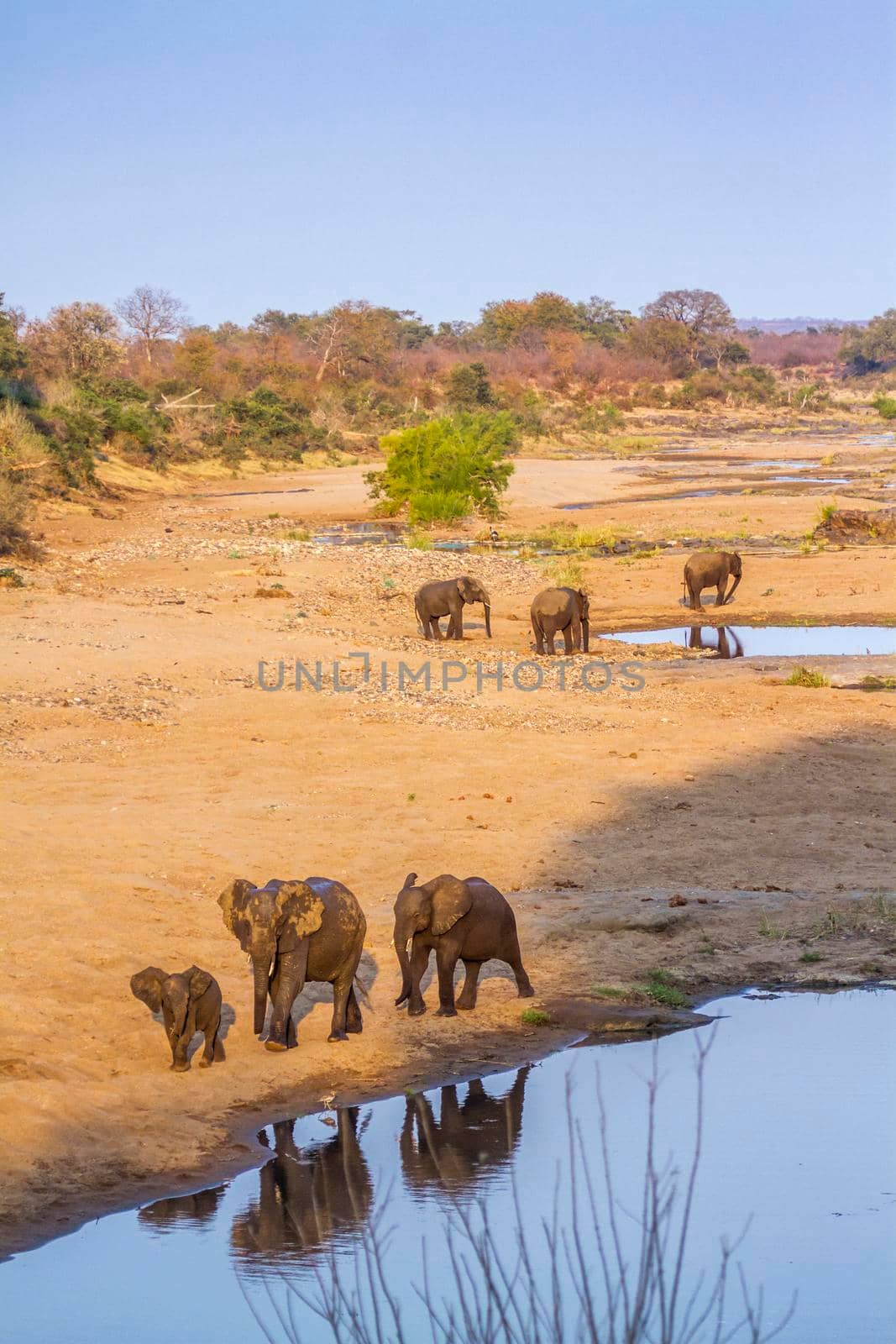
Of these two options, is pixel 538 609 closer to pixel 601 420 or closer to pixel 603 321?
pixel 601 420

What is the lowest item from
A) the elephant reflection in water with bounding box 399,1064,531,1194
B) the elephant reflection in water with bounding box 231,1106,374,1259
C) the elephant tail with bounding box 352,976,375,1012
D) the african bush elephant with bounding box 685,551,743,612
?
the elephant reflection in water with bounding box 399,1064,531,1194

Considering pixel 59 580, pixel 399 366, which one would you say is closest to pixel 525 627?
pixel 59 580

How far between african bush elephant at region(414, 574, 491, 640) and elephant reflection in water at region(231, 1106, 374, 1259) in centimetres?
Result: 1393

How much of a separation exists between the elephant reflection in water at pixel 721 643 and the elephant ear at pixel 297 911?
44.2 ft

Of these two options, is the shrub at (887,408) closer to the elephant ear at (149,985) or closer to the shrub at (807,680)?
the shrub at (807,680)

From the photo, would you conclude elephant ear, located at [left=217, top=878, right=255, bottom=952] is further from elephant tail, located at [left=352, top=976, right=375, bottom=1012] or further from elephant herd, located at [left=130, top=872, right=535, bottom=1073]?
elephant tail, located at [left=352, top=976, right=375, bottom=1012]

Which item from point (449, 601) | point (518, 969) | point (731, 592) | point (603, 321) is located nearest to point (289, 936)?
point (518, 969)

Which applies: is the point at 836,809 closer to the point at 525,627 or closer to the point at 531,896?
the point at 531,896

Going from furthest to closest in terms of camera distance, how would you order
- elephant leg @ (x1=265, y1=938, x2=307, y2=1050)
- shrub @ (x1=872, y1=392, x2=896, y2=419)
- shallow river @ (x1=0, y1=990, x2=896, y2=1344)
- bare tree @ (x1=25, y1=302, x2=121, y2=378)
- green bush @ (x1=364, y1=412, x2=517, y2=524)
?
shrub @ (x1=872, y1=392, x2=896, y2=419) < bare tree @ (x1=25, y1=302, x2=121, y2=378) < green bush @ (x1=364, y1=412, x2=517, y2=524) < elephant leg @ (x1=265, y1=938, x2=307, y2=1050) < shallow river @ (x1=0, y1=990, x2=896, y2=1344)

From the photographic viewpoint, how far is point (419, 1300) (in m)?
5.38

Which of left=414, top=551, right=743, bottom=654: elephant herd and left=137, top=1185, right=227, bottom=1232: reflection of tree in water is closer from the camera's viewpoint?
left=137, top=1185, right=227, bottom=1232: reflection of tree in water

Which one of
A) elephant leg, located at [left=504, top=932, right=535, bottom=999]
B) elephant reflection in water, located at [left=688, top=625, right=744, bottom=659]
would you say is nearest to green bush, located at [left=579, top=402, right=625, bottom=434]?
elephant reflection in water, located at [left=688, top=625, right=744, bottom=659]

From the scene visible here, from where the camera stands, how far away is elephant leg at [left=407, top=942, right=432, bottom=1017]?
798cm

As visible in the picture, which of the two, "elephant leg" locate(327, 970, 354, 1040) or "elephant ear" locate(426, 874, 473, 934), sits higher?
"elephant ear" locate(426, 874, 473, 934)
